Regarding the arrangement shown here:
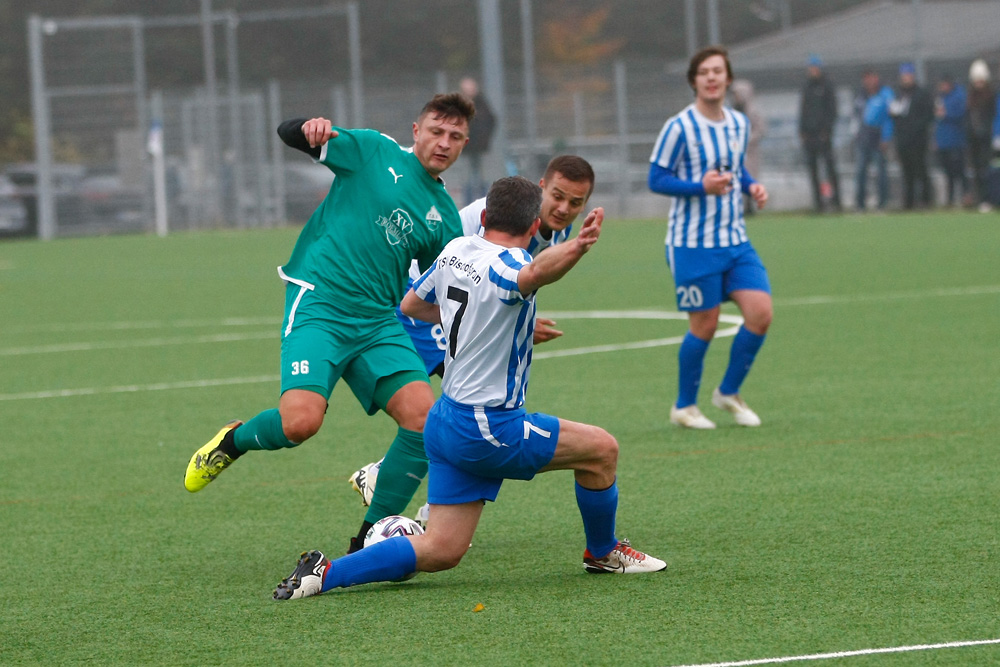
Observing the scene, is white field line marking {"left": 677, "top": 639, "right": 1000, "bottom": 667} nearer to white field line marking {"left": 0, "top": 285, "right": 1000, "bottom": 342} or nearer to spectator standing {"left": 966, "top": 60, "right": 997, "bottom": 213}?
white field line marking {"left": 0, "top": 285, "right": 1000, "bottom": 342}

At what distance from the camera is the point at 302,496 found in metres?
7.09

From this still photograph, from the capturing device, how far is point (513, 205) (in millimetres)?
5027

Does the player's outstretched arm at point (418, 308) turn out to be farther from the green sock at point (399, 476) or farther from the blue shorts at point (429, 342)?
the blue shorts at point (429, 342)

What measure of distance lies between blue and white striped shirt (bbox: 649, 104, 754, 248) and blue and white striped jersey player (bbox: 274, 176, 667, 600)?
11.4 feet

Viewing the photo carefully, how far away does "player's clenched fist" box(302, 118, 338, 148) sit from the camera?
5891 mm

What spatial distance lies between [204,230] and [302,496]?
28.0 metres

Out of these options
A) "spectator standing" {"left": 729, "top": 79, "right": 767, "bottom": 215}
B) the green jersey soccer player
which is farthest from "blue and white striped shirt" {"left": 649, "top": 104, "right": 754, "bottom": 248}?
"spectator standing" {"left": 729, "top": 79, "right": 767, "bottom": 215}

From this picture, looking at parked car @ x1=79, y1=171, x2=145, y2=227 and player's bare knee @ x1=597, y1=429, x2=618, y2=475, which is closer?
player's bare knee @ x1=597, y1=429, x2=618, y2=475

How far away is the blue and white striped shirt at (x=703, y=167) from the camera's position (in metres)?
8.48

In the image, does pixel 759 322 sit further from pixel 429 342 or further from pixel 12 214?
pixel 12 214

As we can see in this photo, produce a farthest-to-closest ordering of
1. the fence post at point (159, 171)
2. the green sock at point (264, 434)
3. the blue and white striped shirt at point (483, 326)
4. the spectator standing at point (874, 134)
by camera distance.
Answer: the fence post at point (159, 171), the spectator standing at point (874, 134), the green sock at point (264, 434), the blue and white striped shirt at point (483, 326)

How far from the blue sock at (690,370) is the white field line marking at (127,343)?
A: 5.78 m

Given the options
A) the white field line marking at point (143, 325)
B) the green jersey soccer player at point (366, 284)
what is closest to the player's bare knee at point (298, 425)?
the green jersey soccer player at point (366, 284)

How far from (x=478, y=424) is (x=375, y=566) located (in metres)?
0.61
